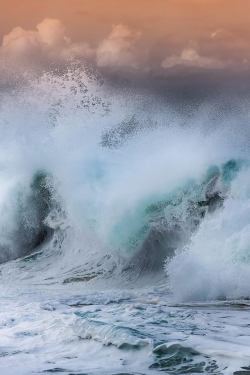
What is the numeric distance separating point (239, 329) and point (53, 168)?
7073mm

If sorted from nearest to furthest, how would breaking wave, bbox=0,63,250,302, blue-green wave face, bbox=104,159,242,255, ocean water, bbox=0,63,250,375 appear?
ocean water, bbox=0,63,250,375
breaking wave, bbox=0,63,250,302
blue-green wave face, bbox=104,159,242,255

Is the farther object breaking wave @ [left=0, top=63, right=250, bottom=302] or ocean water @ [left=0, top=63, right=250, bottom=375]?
breaking wave @ [left=0, top=63, right=250, bottom=302]

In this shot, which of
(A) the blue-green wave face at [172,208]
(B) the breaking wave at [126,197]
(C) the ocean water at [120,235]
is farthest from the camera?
(A) the blue-green wave face at [172,208]

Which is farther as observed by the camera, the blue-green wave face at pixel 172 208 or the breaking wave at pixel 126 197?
the blue-green wave face at pixel 172 208

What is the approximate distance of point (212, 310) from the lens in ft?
18.5

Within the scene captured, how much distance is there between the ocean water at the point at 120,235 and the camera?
4051 mm

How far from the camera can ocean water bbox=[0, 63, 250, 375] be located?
405cm

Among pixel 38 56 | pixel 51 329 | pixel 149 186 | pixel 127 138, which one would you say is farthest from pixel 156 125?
pixel 38 56

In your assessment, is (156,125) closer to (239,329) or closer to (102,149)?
(102,149)

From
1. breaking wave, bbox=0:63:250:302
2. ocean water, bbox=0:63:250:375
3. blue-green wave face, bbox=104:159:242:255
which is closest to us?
ocean water, bbox=0:63:250:375

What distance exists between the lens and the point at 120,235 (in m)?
9.07

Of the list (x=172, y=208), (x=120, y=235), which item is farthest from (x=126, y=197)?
(x=172, y=208)

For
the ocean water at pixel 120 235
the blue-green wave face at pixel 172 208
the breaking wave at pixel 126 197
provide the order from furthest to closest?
the blue-green wave face at pixel 172 208 < the breaking wave at pixel 126 197 < the ocean water at pixel 120 235

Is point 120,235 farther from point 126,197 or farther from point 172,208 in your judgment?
point 172,208
